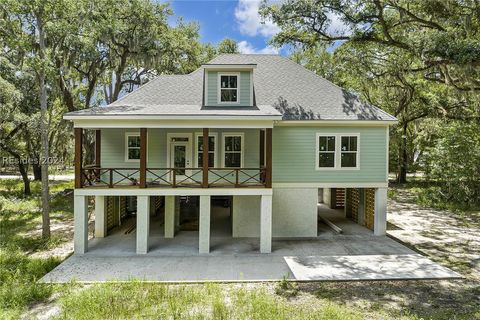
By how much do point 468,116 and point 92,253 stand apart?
25.9 m

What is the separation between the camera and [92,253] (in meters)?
10.9

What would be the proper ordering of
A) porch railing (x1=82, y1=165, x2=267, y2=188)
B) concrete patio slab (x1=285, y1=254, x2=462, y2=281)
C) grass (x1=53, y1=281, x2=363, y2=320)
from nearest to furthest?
1. grass (x1=53, y1=281, x2=363, y2=320)
2. concrete patio slab (x1=285, y1=254, x2=462, y2=281)
3. porch railing (x1=82, y1=165, x2=267, y2=188)

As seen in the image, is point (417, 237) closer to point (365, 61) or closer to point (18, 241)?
point (365, 61)

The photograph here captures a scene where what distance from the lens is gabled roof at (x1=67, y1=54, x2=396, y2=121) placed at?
1256 cm

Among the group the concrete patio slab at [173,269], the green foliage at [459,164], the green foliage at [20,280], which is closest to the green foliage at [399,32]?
the green foliage at [459,164]

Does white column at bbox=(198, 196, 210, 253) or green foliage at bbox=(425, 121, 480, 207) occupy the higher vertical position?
green foliage at bbox=(425, 121, 480, 207)

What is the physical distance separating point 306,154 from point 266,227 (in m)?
3.69

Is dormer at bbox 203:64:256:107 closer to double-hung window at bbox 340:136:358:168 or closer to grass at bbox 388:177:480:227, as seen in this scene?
double-hung window at bbox 340:136:358:168

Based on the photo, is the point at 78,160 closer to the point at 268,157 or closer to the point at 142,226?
the point at 142,226

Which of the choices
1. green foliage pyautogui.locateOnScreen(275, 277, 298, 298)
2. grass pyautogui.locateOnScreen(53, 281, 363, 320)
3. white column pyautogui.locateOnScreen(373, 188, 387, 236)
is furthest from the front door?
white column pyautogui.locateOnScreen(373, 188, 387, 236)

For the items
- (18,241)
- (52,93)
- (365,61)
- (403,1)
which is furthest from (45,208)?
(365,61)

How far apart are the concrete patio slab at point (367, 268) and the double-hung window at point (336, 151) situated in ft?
12.9

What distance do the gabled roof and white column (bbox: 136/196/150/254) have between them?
3402mm

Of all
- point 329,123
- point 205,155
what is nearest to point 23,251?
point 205,155
